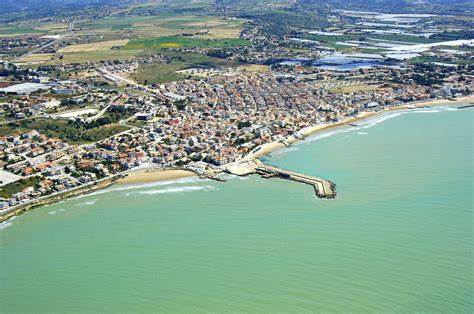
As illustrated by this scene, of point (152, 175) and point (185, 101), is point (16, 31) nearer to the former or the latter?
point (185, 101)

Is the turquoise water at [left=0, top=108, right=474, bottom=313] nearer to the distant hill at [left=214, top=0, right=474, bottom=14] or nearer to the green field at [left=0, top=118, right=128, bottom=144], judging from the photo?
the green field at [left=0, top=118, right=128, bottom=144]

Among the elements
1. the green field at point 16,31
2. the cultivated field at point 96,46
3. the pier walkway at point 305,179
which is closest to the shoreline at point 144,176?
the pier walkway at point 305,179

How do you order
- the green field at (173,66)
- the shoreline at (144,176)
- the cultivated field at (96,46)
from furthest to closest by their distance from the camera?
the cultivated field at (96,46) < the green field at (173,66) < the shoreline at (144,176)

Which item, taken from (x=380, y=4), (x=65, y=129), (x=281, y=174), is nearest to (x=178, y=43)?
(x=65, y=129)

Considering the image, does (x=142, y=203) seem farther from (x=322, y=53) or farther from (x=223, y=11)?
(x=223, y=11)

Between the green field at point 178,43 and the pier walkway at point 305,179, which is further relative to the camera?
the green field at point 178,43

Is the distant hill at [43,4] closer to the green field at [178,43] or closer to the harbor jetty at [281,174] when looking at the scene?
the green field at [178,43]

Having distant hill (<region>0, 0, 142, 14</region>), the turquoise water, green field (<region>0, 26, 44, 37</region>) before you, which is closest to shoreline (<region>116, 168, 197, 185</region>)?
the turquoise water
